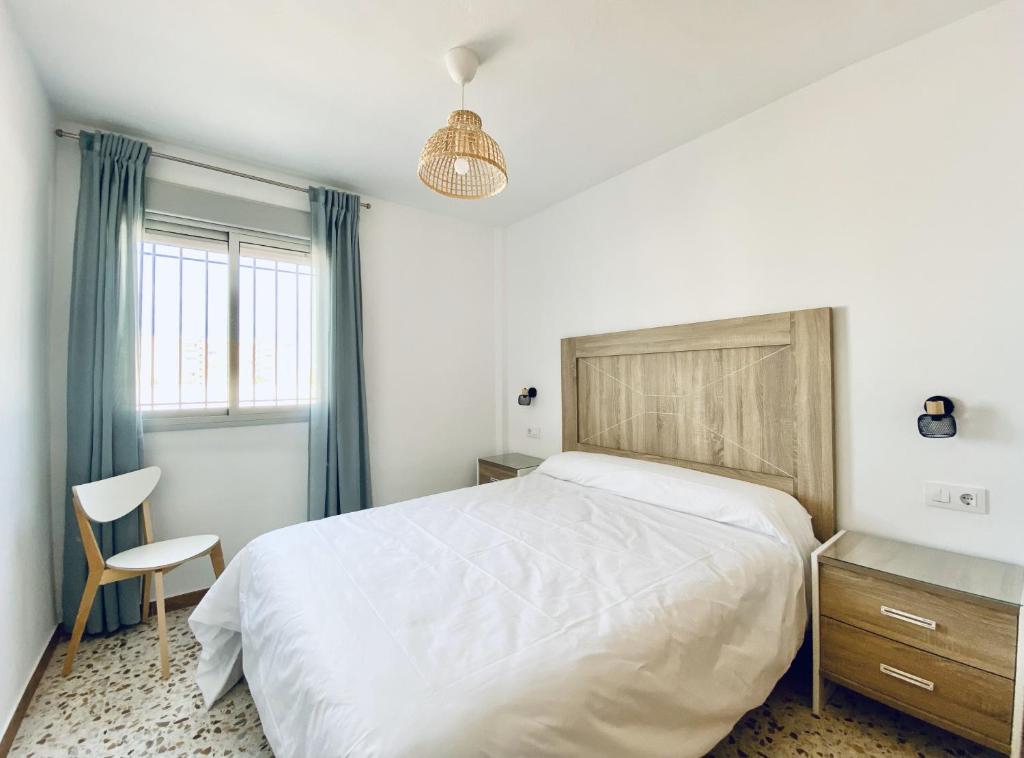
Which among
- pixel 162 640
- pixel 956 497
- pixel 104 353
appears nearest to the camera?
pixel 956 497

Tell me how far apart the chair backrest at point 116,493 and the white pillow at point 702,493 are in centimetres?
229

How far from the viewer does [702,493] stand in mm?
2064

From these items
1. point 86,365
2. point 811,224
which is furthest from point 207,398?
point 811,224

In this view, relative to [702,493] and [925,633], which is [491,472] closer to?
[702,493]

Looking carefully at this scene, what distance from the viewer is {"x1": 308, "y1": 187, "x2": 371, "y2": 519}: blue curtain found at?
294cm

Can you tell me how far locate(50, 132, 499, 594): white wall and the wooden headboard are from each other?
43.4 inches

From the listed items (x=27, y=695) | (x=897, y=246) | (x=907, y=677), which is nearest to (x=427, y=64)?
(x=897, y=246)

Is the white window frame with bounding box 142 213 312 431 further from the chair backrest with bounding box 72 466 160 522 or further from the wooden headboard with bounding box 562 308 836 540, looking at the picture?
the wooden headboard with bounding box 562 308 836 540

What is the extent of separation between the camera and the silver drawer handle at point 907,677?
4.79 feet

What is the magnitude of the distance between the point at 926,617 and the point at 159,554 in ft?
10.4

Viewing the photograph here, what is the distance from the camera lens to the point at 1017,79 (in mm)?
1582

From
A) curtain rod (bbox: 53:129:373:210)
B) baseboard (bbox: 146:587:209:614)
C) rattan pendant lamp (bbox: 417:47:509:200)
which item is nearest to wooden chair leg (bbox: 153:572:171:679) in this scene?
baseboard (bbox: 146:587:209:614)

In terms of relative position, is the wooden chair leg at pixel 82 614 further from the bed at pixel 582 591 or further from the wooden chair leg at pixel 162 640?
the bed at pixel 582 591

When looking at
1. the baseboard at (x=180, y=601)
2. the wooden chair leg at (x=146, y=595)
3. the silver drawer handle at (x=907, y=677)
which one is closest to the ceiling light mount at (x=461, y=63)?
the silver drawer handle at (x=907, y=677)
